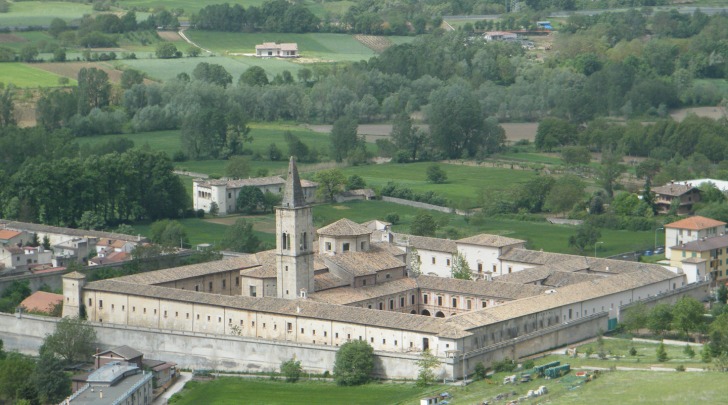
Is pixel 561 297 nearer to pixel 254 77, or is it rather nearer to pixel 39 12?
pixel 254 77

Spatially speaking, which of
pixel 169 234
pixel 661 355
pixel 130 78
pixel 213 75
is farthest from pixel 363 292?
pixel 213 75

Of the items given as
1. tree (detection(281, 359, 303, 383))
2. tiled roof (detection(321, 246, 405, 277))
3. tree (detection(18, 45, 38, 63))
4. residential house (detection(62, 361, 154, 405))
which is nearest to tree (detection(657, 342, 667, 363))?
tree (detection(281, 359, 303, 383))

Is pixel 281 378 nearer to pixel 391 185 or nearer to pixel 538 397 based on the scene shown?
pixel 538 397

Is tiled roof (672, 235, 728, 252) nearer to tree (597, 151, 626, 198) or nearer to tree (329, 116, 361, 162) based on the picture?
tree (597, 151, 626, 198)

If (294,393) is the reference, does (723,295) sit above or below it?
above

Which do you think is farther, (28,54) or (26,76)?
(28,54)

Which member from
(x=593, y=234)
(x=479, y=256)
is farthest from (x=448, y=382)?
(x=593, y=234)

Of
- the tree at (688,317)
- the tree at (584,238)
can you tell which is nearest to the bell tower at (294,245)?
the tree at (688,317)
